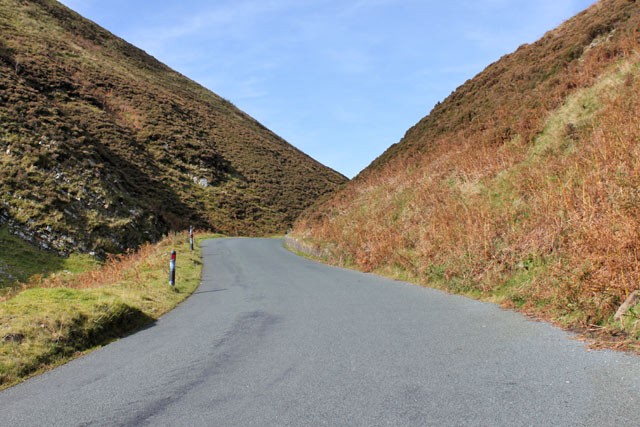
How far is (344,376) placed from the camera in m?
5.10

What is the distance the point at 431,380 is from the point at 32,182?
2582cm

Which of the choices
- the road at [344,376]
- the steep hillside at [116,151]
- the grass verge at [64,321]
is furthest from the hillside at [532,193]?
the steep hillside at [116,151]

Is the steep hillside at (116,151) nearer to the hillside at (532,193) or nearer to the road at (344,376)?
the hillside at (532,193)

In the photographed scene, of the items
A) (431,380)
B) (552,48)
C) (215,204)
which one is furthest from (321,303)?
(215,204)

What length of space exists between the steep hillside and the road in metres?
18.9

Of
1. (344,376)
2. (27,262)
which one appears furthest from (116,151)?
(344,376)

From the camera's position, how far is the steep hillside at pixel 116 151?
995 inches

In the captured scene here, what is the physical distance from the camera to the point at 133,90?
5884 cm

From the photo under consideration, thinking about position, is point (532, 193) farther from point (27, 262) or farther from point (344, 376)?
point (27, 262)

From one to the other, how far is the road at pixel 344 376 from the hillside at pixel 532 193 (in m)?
1.05

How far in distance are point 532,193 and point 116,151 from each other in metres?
42.1

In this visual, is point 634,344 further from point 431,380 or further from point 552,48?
point 552,48

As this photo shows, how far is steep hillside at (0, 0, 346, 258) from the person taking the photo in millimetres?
25266

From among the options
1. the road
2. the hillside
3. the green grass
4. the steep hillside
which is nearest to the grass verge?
the road
